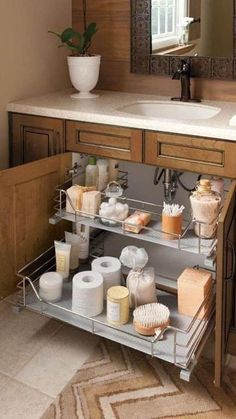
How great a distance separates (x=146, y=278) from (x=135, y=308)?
13 cm

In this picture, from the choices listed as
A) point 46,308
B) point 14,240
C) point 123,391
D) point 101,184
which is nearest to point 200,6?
point 101,184

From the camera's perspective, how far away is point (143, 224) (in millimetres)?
2105

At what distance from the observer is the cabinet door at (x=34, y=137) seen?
227cm

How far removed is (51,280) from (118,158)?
0.57 metres

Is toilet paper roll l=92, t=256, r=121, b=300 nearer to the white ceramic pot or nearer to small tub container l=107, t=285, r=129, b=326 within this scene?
small tub container l=107, t=285, r=129, b=326

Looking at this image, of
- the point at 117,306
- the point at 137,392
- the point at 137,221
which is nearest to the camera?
the point at 137,392

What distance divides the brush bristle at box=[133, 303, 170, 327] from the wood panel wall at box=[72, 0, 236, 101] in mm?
1044

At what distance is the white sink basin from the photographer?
92.7 inches

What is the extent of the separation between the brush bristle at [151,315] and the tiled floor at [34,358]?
0.90ft

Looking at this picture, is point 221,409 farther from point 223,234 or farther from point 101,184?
point 101,184

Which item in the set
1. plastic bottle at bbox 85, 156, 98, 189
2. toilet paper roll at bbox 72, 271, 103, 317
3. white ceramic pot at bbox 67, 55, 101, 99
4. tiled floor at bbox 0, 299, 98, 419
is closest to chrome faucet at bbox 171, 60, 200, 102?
white ceramic pot at bbox 67, 55, 101, 99

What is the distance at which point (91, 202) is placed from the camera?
7.17 feet

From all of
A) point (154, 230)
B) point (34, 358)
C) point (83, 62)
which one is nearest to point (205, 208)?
point (154, 230)

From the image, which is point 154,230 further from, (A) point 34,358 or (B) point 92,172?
(A) point 34,358
